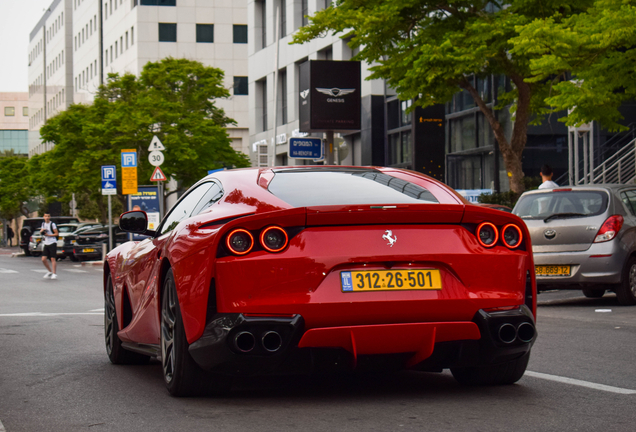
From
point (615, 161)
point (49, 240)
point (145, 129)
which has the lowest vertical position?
point (49, 240)

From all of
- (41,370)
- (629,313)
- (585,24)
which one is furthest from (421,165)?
(41,370)

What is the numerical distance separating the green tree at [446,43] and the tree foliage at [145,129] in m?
20.2

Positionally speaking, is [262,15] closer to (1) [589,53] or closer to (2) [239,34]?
(2) [239,34]

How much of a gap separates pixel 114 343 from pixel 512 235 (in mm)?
3467

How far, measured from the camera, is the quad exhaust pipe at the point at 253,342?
17.1 ft

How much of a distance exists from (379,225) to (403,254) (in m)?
0.20

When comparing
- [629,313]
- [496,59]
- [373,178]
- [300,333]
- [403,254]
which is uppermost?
[496,59]

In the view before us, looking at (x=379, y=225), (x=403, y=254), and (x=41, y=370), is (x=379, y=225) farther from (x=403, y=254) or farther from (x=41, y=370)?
(x=41, y=370)

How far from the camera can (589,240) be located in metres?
12.9

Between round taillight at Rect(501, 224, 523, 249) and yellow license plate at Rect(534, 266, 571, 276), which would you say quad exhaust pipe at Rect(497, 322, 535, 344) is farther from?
yellow license plate at Rect(534, 266, 571, 276)

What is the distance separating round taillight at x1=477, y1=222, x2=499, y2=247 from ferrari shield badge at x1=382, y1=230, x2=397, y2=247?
52 cm

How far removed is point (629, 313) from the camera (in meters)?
11.7

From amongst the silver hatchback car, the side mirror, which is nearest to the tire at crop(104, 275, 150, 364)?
the side mirror

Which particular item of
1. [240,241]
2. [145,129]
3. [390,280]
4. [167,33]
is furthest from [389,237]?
[167,33]
